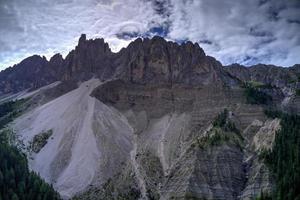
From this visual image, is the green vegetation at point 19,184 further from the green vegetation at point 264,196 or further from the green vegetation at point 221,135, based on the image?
the green vegetation at point 264,196

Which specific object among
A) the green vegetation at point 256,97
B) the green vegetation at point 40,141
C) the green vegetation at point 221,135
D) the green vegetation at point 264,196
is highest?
the green vegetation at point 256,97

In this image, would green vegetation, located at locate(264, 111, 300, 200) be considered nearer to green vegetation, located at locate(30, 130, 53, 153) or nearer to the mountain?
the mountain

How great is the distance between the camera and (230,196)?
92.7 metres

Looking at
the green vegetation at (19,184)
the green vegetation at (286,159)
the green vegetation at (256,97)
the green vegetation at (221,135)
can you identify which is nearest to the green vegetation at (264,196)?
the green vegetation at (286,159)

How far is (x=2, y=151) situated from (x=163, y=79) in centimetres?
7583

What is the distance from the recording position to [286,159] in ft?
297

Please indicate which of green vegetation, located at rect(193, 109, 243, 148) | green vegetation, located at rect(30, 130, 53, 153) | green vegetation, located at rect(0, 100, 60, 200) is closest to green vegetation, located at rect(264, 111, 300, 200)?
green vegetation, located at rect(193, 109, 243, 148)

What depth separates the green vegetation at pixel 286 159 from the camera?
77.2 m

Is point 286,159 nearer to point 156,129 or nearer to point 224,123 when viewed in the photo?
point 224,123

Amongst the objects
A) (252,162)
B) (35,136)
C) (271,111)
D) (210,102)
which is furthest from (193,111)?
(35,136)

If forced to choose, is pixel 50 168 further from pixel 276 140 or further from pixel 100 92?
pixel 276 140

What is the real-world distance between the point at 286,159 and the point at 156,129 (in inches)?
2259

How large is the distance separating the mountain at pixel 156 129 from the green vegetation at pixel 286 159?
1802mm

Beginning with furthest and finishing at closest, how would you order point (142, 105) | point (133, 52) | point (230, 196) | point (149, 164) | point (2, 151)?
point (133, 52), point (142, 105), point (149, 164), point (2, 151), point (230, 196)
